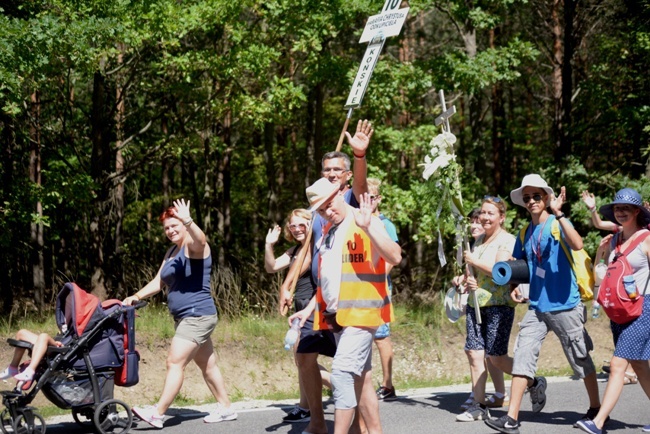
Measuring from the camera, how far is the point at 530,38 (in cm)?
2559

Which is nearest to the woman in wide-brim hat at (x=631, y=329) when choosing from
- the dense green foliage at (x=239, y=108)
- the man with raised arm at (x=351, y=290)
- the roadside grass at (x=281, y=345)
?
the man with raised arm at (x=351, y=290)

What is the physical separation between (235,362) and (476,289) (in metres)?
4.05

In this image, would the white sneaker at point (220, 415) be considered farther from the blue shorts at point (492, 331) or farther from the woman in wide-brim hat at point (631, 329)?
the woman in wide-brim hat at point (631, 329)

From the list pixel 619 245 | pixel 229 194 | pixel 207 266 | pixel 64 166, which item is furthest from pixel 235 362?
pixel 229 194

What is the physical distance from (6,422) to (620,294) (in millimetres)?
5079

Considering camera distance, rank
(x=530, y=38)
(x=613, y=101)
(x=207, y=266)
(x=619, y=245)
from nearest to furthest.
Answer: (x=619, y=245)
(x=207, y=266)
(x=613, y=101)
(x=530, y=38)

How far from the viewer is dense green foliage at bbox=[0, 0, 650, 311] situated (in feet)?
49.1

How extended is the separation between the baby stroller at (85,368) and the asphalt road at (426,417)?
0.43 metres

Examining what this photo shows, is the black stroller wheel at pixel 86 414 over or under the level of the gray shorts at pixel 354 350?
under

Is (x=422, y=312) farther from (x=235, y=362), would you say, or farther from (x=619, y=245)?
(x=619, y=245)

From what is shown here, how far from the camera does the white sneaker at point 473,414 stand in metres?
7.87

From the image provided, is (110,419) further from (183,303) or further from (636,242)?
(636,242)

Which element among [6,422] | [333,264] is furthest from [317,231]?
[6,422]

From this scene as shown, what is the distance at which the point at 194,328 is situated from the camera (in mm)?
7844
